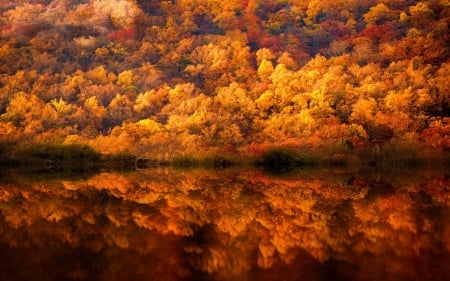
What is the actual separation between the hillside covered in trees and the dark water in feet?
120

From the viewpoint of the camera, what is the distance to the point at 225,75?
2699 inches

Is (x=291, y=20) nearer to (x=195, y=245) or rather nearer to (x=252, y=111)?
(x=252, y=111)

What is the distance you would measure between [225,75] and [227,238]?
5913cm

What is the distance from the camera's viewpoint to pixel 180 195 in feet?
58.6

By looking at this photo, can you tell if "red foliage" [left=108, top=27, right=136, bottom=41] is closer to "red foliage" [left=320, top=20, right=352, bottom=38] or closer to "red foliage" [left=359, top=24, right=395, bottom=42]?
"red foliage" [left=320, top=20, right=352, bottom=38]

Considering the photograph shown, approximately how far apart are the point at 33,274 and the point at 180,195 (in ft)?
35.1

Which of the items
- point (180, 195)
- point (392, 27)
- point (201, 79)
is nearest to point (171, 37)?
point (201, 79)

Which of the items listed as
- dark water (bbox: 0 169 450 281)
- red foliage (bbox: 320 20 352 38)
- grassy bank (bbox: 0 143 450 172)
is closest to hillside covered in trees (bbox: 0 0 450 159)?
red foliage (bbox: 320 20 352 38)

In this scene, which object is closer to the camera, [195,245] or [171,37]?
[195,245]

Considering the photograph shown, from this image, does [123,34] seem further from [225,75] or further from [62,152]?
[62,152]

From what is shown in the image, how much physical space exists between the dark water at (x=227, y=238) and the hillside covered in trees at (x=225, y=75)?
36.5m

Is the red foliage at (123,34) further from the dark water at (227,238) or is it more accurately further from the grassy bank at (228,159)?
the dark water at (227,238)

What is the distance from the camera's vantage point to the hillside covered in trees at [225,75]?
5503cm

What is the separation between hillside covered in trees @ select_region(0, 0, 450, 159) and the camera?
55031mm
